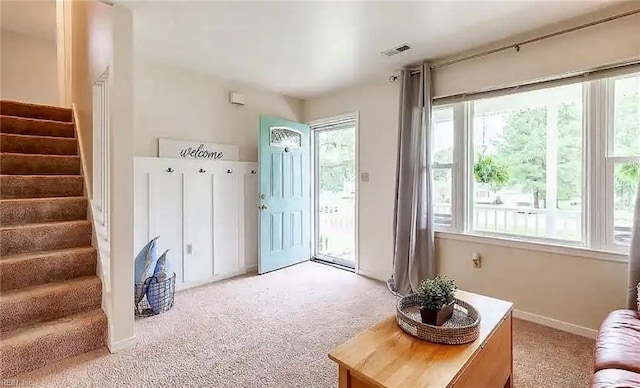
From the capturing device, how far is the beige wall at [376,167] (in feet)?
12.1

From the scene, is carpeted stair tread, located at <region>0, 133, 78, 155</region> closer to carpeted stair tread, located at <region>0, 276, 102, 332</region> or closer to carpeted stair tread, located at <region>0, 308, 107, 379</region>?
carpeted stair tread, located at <region>0, 276, 102, 332</region>

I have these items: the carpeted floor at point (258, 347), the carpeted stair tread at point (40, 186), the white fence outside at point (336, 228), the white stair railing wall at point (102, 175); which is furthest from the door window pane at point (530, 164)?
the carpeted stair tread at point (40, 186)

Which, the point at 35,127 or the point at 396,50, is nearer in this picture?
the point at 396,50

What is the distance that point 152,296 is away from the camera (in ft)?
9.03

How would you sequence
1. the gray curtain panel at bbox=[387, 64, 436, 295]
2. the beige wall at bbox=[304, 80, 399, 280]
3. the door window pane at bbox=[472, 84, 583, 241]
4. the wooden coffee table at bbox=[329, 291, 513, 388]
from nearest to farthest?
the wooden coffee table at bbox=[329, 291, 513, 388]
the door window pane at bbox=[472, 84, 583, 241]
the gray curtain panel at bbox=[387, 64, 436, 295]
the beige wall at bbox=[304, 80, 399, 280]

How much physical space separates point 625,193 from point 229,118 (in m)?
3.78

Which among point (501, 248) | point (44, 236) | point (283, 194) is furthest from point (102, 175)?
point (501, 248)

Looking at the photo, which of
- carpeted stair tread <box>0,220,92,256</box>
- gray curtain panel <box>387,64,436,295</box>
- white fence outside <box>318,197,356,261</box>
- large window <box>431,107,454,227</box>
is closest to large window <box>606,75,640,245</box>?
large window <box>431,107,454,227</box>

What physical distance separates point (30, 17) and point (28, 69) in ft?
2.33

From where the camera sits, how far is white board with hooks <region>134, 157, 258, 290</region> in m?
3.20

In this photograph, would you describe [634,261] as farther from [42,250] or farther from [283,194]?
[42,250]

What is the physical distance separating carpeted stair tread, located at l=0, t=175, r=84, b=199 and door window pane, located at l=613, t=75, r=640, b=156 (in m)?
4.38

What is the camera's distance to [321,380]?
187 centimetres

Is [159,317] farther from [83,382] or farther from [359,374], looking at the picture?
[359,374]
